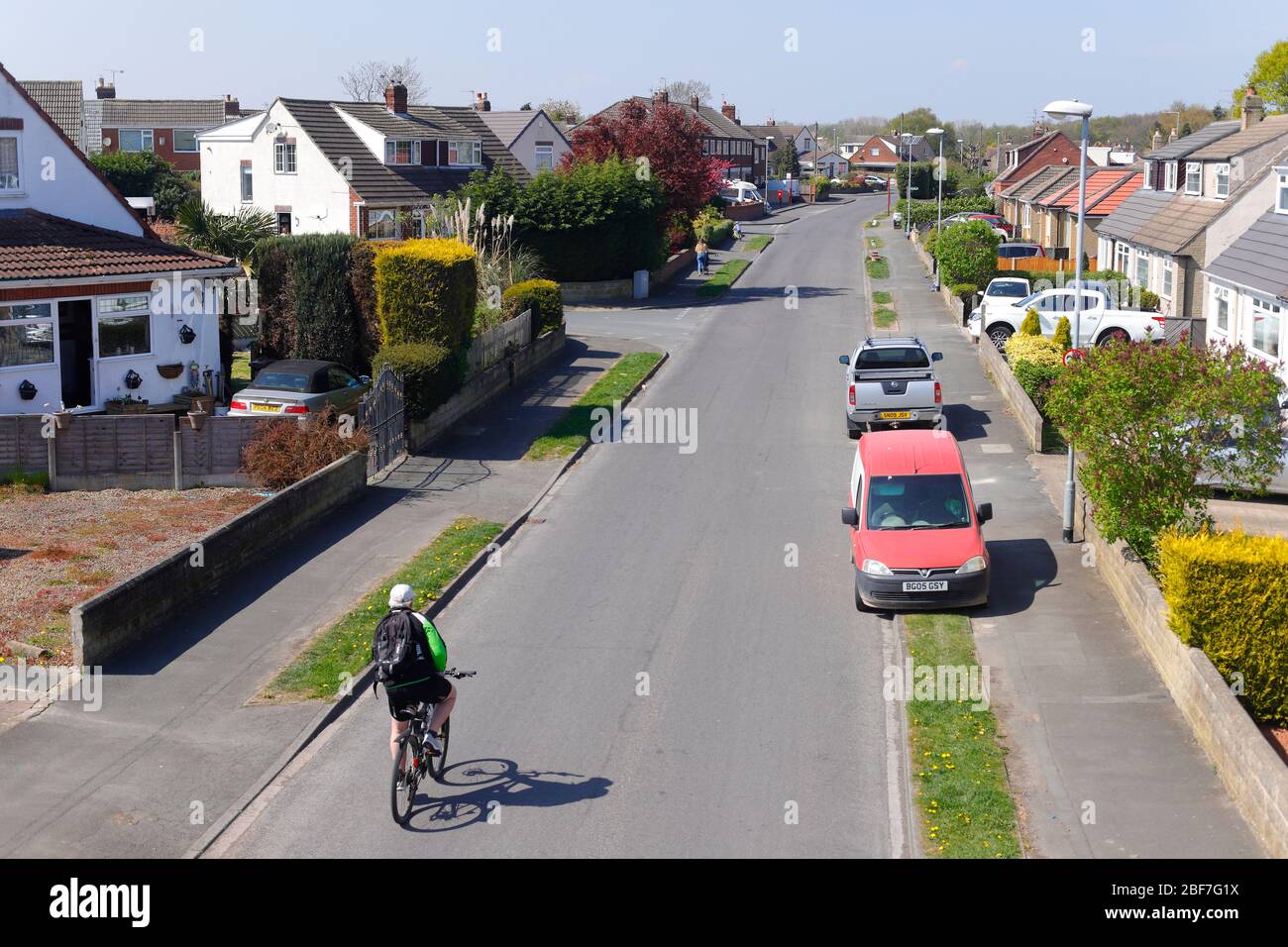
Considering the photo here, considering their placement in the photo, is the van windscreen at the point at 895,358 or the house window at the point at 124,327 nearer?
the van windscreen at the point at 895,358

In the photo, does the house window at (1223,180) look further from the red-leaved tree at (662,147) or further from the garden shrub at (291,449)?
the garden shrub at (291,449)

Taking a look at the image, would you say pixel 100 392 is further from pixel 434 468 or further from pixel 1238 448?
pixel 1238 448

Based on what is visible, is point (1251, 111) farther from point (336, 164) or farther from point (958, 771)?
point (958, 771)

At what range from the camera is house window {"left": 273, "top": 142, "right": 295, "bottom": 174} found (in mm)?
51031

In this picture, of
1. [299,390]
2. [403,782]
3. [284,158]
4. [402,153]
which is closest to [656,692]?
[403,782]

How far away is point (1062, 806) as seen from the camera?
11.7 metres

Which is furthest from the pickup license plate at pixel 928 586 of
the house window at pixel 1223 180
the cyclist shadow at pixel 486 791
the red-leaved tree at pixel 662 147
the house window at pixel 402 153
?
the house window at pixel 402 153

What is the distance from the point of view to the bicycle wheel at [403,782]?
11367 mm

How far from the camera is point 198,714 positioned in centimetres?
1403

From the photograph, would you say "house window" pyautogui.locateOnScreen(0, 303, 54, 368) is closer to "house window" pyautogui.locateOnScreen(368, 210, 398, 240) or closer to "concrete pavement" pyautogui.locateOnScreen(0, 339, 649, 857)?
"concrete pavement" pyautogui.locateOnScreen(0, 339, 649, 857)

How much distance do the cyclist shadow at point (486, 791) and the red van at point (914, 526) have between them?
599cm

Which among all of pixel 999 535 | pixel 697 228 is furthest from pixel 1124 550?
pixel 697 228

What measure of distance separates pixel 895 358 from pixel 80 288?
52.5 ft

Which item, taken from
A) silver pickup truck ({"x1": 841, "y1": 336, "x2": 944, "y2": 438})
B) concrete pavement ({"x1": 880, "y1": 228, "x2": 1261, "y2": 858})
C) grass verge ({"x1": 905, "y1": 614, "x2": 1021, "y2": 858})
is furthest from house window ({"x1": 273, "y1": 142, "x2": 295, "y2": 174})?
grass verge ({"x1": 905, "y1": 614, "x2": 1021, "y2": 858})
